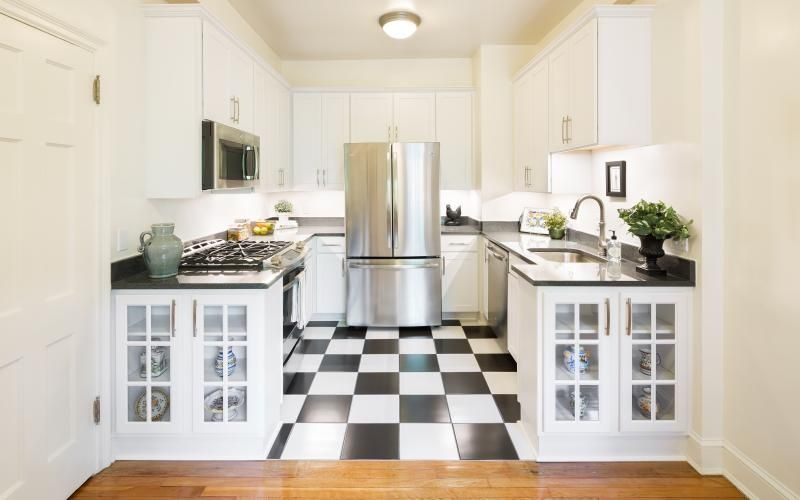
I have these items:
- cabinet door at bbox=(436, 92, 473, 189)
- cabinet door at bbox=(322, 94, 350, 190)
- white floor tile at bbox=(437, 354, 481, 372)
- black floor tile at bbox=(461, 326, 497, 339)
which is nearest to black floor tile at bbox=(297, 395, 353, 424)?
white floor tile at bbox=(437, 354, 481, 372)

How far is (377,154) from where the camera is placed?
14.5 ft

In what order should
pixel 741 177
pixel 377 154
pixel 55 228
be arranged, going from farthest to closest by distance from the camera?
pixel 377 154, pixel 741 177, pixel 55 228

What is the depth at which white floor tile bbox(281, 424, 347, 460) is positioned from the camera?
242 cm

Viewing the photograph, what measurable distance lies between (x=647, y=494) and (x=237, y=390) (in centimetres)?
191

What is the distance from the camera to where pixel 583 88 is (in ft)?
9.82

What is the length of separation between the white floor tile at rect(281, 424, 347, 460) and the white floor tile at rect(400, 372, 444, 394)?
2.04 feet

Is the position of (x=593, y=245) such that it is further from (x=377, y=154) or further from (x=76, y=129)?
(x=76, y=129)

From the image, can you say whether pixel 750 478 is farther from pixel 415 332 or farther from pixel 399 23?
pixel 399 23

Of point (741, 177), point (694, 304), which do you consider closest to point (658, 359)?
point (694, 304)

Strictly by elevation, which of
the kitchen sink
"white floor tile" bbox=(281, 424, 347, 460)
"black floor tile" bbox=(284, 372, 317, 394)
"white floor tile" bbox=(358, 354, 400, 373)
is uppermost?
the kitchen sink

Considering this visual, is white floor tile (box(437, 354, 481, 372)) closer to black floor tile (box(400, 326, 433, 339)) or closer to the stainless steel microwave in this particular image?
black floor tile (box(400, 326, 433, 339))

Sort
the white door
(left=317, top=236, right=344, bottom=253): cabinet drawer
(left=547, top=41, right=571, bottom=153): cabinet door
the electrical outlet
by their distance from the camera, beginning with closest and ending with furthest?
the white door → the electrical outlet → (left=547, top=41, right=571, bottom=153): cabinet door → (left=317, top=236, right=344, bottom=253): cabinet drawer

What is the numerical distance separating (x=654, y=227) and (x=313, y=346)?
2763mm

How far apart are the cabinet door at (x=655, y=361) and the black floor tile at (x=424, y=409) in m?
0.96
